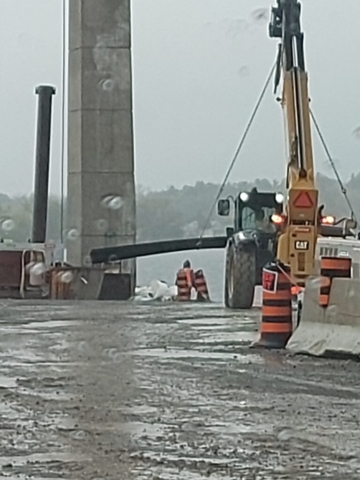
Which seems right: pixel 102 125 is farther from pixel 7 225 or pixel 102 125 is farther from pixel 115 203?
pixel 7 225

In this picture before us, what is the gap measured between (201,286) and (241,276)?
1363cm

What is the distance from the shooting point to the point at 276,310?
1530cm

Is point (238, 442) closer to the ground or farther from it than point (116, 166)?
closer to the ground

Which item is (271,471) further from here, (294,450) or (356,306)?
(356,306)

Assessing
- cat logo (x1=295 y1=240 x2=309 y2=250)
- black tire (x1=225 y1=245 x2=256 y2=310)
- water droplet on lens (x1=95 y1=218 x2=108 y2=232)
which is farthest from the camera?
water droplet on lens (x1=95 y1=218 x2=108 y2=232)

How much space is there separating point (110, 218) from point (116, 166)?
1.45m

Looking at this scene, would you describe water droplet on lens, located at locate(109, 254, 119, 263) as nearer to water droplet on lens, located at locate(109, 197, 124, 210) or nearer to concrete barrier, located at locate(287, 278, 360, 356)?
water droplet on lens, located at locate(109, 197, 124, 210)

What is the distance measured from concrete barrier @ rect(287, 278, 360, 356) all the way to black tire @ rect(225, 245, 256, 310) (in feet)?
25.7

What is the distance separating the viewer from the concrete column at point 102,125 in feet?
120

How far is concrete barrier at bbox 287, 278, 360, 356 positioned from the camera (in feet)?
46.4

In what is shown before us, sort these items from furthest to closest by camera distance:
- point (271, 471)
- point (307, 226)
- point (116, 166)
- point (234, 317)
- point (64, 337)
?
point (116, 166) < point (234, 317) < point (307, 226) < point (64, 337) < point (271, 471)

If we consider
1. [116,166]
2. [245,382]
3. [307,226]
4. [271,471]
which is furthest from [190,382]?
[116,166]

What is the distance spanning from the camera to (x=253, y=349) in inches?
592

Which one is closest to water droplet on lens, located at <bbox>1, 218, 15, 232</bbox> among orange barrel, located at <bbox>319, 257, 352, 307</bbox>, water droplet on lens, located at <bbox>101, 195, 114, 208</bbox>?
water droplet on lens, located at <bbox>101, 195, 114, 208</bbox>
